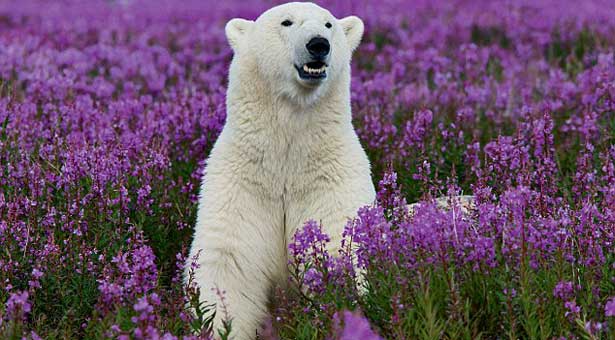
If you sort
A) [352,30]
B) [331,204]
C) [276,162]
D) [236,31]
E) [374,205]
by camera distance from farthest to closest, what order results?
1. [352,30]
2. [236,31]
3. [276,162]
4. [331,204]
5. [374,205]

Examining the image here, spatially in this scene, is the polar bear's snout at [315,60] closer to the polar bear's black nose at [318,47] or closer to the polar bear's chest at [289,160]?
the polar bear's black nose at [318,47]

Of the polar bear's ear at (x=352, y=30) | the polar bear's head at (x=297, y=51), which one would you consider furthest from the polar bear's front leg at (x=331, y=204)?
the polar bear's ear at (x=352, y=30)

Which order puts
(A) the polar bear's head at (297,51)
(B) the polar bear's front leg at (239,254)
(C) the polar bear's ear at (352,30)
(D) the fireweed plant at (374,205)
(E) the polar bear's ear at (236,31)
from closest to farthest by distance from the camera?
(D) the fireweed plant at (374,205), (B) the polar bear's front leg at (239,254), (A) the polar bear's head at (297,51), (E) the polar bear's ear at (236,31), (C) the polar bear's ear at (352,30)

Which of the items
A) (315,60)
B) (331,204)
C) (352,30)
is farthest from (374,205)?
(352,30)

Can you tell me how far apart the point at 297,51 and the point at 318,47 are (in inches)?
5.3

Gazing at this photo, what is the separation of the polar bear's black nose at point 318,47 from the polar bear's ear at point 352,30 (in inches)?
26.8

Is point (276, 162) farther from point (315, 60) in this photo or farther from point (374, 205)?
point (374, 205)

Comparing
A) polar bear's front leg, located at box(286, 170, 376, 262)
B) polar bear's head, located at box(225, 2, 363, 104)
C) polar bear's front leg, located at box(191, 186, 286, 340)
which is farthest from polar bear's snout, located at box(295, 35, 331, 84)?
polar bear's front leg, located at box(191, 186, 286, 340)

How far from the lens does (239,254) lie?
479cm

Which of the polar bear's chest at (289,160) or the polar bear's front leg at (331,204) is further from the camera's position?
the polar bear's chest at (289,160)

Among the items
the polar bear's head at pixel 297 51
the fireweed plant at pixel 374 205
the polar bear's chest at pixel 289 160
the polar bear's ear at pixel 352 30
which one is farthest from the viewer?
the polar bear's ear at pixel 352 30

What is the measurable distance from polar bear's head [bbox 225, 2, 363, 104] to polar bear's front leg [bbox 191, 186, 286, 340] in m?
0.62

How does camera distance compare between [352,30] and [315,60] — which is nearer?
[315,60]

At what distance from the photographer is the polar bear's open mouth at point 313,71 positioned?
15.8 ft
